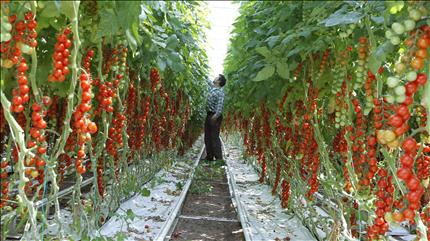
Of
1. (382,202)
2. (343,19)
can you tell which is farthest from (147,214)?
(343,19)

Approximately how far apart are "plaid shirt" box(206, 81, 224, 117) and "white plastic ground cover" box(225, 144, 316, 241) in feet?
6.74

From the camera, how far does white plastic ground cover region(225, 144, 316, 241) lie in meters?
3.27

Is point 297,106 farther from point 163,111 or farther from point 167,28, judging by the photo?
point 163,111

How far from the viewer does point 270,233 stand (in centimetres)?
331

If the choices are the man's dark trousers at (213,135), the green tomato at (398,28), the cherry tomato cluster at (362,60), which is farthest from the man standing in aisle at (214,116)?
the green tomato at (398,28)

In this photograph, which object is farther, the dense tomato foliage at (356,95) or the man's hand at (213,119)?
the man's hand at (213,119)

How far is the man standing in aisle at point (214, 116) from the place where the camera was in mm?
7199

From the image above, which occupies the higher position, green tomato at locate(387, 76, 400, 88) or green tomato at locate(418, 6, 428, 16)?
green tomato at locate(418, 6, 428, 16)

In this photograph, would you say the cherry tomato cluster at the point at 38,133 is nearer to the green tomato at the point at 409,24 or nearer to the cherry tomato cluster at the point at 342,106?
the green tomato at the point at 409,24

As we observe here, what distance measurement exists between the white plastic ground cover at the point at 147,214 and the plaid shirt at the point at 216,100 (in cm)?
197

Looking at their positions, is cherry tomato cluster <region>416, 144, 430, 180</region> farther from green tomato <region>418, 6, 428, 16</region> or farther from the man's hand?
the man's hand

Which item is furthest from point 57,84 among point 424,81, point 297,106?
point 297,106

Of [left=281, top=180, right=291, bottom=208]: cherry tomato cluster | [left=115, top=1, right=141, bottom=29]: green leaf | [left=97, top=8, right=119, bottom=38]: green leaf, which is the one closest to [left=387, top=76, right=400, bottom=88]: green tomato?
[left=115, top=1, right=141, bottom=29]: green leaf

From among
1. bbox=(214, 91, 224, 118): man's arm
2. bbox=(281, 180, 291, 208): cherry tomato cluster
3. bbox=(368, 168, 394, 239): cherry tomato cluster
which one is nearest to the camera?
bbox=(368, 168, 394, 239): cherry tomato cluster
